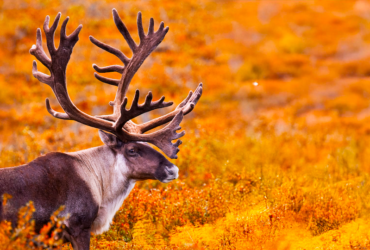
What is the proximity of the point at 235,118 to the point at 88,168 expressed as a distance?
32.9ft

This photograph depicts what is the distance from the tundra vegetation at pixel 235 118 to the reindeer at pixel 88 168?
1.22 feet

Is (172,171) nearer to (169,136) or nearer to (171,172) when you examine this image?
(171,172)

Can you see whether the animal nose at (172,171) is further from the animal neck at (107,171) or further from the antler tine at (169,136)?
the animal neck at (107,171)

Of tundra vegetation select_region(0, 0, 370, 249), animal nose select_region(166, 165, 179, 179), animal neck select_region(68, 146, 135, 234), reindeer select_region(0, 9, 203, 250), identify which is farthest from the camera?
tundra vegetation select_region(0, 0, 370, 249)

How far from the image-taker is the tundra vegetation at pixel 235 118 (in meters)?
6.12

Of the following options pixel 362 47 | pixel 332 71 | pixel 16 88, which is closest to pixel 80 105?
pixel 16 88

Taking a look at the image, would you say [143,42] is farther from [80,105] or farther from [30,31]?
[30,31]

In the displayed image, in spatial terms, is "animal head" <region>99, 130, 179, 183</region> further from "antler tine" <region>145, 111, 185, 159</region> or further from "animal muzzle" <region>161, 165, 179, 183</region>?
"antler tine" <region>145, 111, 185, 159</region>

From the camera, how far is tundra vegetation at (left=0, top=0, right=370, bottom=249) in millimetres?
6125

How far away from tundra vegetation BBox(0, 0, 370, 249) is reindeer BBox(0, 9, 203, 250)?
0.37 m

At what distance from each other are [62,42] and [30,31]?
15357 millimetres

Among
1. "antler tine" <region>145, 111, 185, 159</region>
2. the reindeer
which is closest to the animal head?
the reindeer

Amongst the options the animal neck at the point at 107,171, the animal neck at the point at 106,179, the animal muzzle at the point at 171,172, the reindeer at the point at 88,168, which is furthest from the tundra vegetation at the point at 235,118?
the animal muzzle at the point at 171,172

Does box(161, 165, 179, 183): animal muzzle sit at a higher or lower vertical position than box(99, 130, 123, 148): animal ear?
lower
